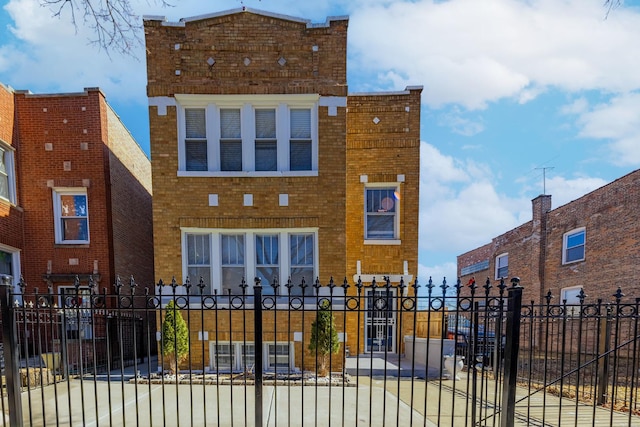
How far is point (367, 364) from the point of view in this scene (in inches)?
328

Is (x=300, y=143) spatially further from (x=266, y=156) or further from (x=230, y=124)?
(x=230, y=124)

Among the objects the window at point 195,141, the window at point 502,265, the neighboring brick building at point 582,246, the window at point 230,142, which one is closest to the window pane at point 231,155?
the window at point 230,142

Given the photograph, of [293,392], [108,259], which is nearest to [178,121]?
[108,259]

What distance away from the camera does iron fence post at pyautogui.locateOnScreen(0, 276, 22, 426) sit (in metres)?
4.11

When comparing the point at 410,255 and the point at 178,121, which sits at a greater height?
the point at 178,121

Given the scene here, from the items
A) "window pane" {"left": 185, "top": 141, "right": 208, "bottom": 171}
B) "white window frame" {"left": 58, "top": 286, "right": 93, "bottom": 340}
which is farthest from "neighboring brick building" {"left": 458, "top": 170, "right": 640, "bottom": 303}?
"white window frame" {"left": 58, "top": 286, "right": 93, "bottom": 340}

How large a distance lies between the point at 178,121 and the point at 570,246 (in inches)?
640

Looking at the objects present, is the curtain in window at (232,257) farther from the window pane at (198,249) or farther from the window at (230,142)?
the window at (230,142)

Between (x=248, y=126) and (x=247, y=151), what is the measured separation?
0.63m

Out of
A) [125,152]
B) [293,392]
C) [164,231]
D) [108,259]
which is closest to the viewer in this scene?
[293,392]

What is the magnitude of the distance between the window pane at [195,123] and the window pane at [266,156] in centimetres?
142

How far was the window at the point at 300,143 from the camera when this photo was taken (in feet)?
26.8

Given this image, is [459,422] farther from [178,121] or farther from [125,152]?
[125,152]

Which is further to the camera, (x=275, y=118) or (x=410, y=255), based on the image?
(x=410, y=255)
